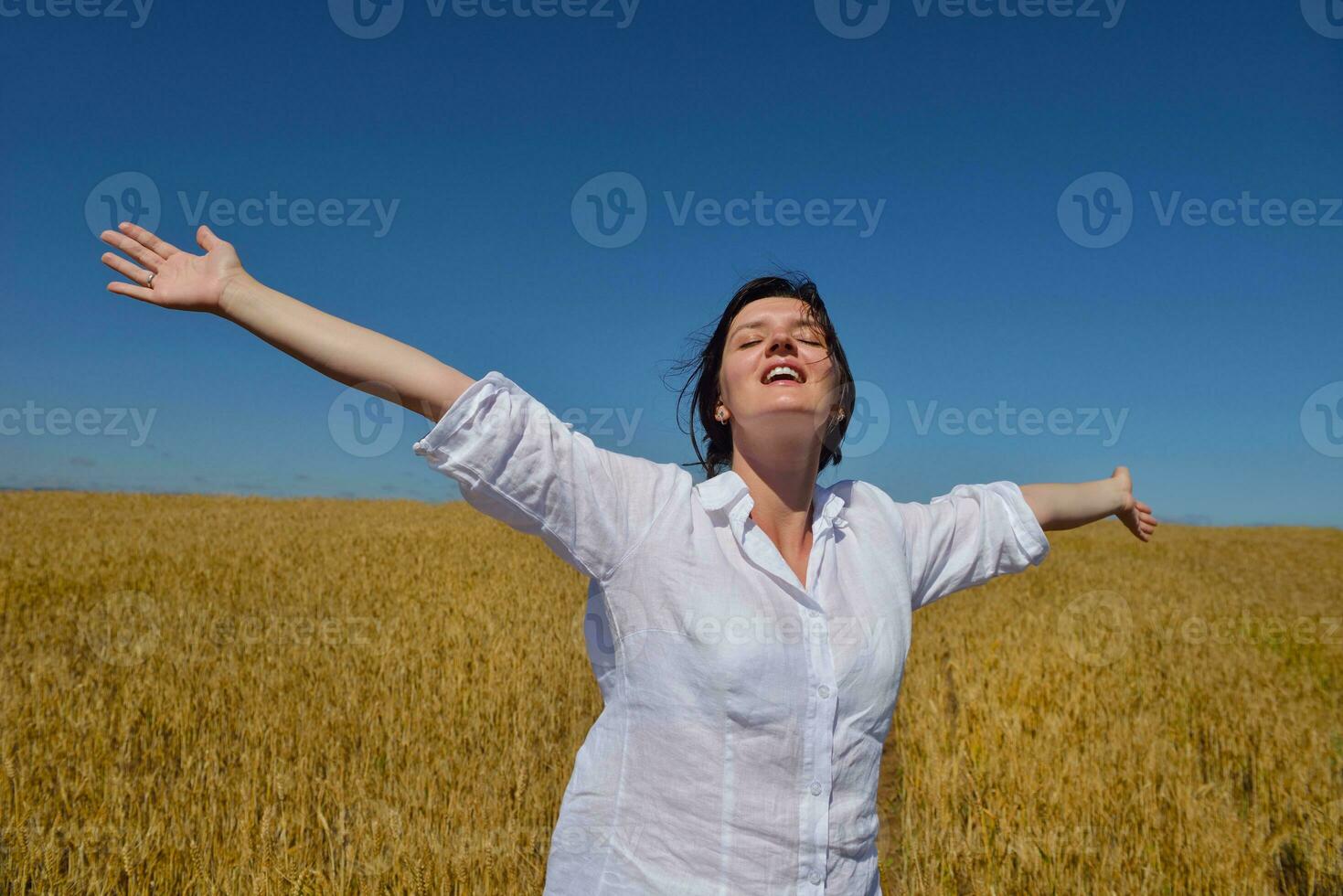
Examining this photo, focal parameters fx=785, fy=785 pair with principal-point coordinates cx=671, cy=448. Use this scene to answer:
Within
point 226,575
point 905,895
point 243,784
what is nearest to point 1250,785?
point 905,895

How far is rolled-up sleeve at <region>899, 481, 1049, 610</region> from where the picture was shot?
214 cm

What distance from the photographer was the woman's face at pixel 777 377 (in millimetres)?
1893

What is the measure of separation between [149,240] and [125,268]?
8 cm

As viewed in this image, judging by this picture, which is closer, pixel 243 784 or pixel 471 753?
pixel 243 784

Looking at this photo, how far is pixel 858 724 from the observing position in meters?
1.68

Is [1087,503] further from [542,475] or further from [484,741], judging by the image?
[484,741]

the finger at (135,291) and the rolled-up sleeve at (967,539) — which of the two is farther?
the rolled-up sleeve at (967,539)

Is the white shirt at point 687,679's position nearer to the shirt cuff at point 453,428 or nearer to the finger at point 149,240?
the shirt cuff at point 453,428

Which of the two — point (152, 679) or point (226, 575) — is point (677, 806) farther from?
point (226, 575)

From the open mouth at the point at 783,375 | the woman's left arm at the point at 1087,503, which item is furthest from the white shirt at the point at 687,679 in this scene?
the woman's left arm at the point at 1087,503

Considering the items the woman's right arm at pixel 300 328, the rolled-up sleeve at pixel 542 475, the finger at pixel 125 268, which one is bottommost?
the rolled-up sleeve at pixel 542 475

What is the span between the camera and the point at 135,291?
1623mm

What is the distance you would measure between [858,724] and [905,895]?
2625mm

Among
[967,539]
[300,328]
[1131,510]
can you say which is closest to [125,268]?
[300,328]
